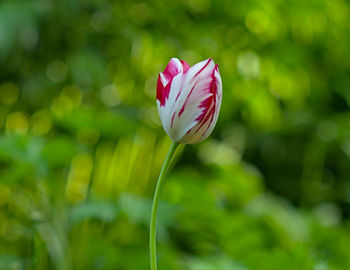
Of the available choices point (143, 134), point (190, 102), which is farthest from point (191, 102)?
point (143, 134)

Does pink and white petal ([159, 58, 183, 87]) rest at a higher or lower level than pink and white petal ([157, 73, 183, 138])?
higher

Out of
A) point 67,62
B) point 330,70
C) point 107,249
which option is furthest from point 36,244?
point 330,70

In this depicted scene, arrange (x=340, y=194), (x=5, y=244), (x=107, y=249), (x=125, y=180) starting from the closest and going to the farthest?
(x=107, y=249), (x=5, y=244), (x=125, y=180), (x=340, y=194)

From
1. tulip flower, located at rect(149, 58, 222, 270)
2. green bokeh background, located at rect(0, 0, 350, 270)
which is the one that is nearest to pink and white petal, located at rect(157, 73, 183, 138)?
tulip flower, located at rect(149, 58, 222, 270)

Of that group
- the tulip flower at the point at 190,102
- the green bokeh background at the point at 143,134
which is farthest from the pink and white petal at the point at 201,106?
the green bokeh background at the point at 143,134

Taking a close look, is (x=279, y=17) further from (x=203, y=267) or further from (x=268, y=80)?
(x=203, y=267)

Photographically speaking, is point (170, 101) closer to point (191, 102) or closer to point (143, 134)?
point (191, 102)

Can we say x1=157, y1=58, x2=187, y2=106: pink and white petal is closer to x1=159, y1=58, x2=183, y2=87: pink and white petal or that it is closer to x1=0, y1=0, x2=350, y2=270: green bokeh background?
x1=159, y1=58, x2=183, y2=87: pink and white petal
